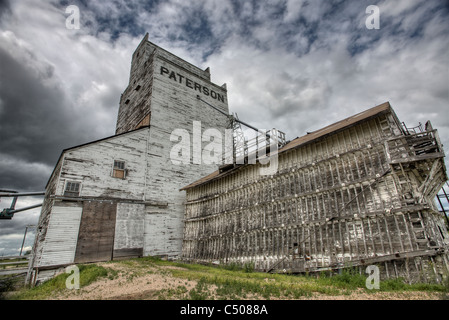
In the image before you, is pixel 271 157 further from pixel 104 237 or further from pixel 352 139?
pixel 104 237

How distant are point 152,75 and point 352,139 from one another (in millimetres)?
22167

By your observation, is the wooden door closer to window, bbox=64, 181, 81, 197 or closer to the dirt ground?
window, bbox=64, 181, 81, 197

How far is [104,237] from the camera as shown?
55.2 ft

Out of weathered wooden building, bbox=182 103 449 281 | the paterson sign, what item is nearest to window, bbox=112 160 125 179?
weathered wooden building, bbox=182 103 449 281

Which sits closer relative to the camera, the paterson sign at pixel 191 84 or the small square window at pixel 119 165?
the small square window at pixel 119 165

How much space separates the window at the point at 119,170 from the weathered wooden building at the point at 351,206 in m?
10.5

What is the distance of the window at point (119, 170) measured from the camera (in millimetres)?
19081

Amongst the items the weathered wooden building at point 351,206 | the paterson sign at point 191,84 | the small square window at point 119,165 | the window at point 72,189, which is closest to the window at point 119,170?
the small square window at point 119,165

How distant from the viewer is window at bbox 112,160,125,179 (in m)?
19.1

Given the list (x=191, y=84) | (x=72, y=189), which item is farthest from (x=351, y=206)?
(x=191, y=84)

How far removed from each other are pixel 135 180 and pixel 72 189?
4774 mm

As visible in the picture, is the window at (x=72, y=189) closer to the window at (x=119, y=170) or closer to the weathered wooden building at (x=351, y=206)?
the window at (x=119, y=170)

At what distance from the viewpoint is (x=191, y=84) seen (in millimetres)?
28688

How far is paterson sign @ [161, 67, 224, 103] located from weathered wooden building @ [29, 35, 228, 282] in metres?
0.14
